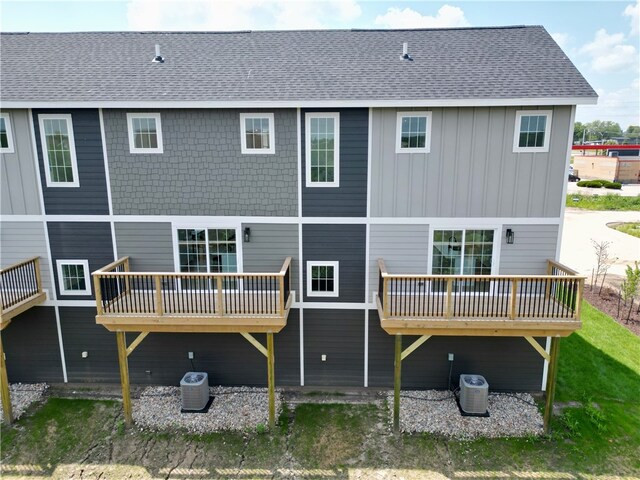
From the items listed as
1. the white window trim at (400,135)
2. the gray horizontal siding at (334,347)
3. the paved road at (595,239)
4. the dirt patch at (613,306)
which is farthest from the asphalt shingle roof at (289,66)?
the paved road at (595,239)

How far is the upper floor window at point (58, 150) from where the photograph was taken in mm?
8581

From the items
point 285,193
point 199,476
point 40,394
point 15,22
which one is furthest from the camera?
point 15,22

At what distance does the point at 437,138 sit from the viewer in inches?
330

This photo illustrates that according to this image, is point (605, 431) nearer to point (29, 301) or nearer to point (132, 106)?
point (132, 106)

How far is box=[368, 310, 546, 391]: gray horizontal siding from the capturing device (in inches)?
361

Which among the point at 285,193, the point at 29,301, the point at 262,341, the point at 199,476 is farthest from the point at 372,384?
the point at 29,301

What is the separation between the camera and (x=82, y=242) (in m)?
9.08

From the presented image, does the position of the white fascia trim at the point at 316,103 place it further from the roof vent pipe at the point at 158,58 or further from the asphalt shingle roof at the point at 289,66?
the roof vent pipe at the point at 158,58

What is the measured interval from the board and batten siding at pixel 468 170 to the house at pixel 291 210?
0.03 m

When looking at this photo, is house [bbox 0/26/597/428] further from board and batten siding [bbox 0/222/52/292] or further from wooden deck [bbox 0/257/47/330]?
wooden deck [bbox 0/257/47/330]

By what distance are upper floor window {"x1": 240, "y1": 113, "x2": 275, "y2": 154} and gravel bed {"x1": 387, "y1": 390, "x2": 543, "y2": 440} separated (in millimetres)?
6305

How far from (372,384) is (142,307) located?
5.46 m

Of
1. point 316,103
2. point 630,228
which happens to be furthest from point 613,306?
point 630,228

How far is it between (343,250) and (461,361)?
3.80 meters
